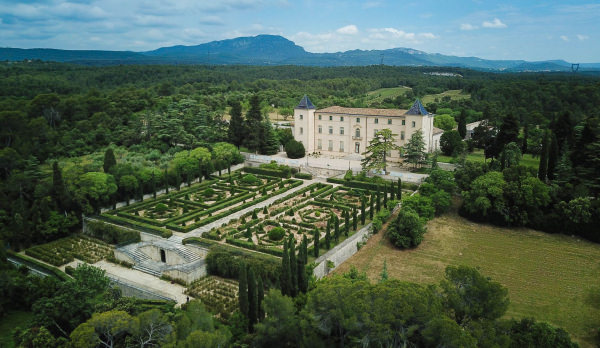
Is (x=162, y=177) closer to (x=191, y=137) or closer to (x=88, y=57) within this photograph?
(x=191, y=137)

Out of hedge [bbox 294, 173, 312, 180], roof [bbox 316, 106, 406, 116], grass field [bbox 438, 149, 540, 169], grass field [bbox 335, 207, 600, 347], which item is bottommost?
grass field [bbox 335, 207, 600, 347]

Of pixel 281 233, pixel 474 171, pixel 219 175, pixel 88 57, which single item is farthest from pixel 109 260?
→ pixel 88 57

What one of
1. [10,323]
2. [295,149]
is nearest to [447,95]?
[295,149]

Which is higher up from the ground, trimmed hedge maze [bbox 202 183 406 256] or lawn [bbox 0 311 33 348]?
trimmed hedge maze [bbox 202 183 406 256]

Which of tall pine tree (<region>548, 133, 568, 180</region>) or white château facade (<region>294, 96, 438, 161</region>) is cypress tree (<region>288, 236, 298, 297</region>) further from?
white château facade (<region>294, 96, 438, 161</region>)

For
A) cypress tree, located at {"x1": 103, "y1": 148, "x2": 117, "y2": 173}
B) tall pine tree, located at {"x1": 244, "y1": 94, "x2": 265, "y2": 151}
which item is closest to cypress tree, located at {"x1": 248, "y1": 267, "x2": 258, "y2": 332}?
cypress tree, located at {"x1": 103, "y1": 148, "x2": 117, "y2": 173}
